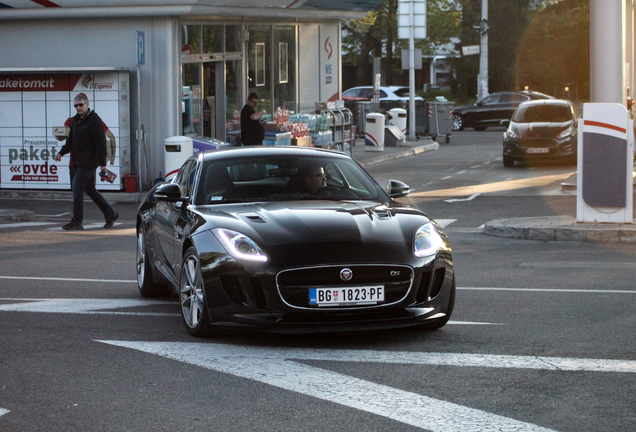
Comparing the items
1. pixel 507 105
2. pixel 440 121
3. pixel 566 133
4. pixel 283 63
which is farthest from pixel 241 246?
pixel 507 105

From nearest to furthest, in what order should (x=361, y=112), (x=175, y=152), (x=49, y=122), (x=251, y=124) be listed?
(x=175, y=152) → (x=49, y=122) → (x=251, y=124) → (x=361, y=112)

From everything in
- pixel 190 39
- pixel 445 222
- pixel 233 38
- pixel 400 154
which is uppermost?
pixel 233 38

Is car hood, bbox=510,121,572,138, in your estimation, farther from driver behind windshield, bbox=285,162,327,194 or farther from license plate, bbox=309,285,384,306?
license plate, bbox=309,285,384,306

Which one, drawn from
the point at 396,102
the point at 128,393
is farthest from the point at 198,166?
the point at 396,102

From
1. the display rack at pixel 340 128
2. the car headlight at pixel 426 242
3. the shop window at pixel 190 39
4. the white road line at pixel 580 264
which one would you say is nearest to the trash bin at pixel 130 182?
the shop window at pixel 190 39

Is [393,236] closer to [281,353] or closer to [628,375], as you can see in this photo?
[281,353]

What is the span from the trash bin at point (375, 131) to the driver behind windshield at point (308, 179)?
22.2 metres

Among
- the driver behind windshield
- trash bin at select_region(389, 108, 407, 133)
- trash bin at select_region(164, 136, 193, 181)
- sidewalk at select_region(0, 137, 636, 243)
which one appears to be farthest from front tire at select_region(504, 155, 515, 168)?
the driver behind windshield

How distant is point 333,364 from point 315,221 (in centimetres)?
112

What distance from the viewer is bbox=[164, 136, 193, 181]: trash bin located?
60.6 feet

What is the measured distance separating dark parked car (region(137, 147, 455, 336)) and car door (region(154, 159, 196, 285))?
38mm

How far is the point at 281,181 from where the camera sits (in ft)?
25.4

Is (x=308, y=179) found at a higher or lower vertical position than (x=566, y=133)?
lower

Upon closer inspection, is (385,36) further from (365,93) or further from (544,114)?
(544,114)
